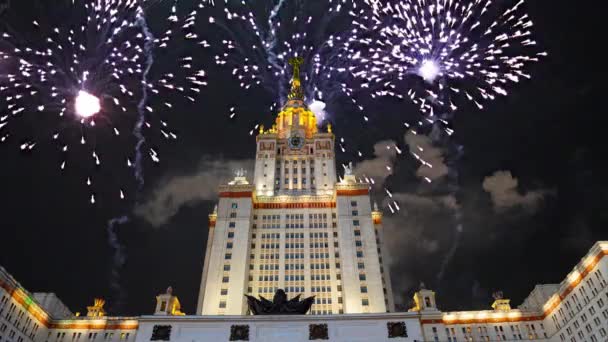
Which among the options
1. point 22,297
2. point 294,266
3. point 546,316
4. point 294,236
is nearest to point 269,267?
point 294,266

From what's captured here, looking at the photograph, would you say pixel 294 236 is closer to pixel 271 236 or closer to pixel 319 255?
pixel 271 236

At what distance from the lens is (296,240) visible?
8638 cm

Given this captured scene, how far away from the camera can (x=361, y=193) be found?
303 feet

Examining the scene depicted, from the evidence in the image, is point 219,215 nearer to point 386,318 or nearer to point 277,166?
point 277,166

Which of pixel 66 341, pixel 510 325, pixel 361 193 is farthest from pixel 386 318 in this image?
pixel 66 341

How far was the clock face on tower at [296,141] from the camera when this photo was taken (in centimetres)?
10676

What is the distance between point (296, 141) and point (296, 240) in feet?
97.7

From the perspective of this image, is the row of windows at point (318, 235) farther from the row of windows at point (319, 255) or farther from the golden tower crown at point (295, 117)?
the golden tower crown at point (295, 117)

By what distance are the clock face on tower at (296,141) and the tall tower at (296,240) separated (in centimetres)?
163

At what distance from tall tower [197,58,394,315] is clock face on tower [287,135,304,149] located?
1.63 meters

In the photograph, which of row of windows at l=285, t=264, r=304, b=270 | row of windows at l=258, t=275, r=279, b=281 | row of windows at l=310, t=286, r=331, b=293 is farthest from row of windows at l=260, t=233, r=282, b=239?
row of windows at l=310, t=286, r=331, b=293

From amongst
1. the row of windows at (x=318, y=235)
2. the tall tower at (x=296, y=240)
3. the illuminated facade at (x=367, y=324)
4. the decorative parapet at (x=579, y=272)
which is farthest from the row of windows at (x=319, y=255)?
the decorative parapet at (x=579, y=272)

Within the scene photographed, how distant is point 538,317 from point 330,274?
34.4m

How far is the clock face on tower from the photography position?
10676 centimetres
